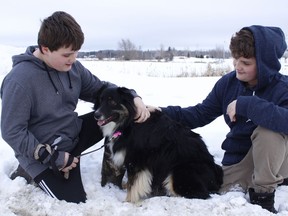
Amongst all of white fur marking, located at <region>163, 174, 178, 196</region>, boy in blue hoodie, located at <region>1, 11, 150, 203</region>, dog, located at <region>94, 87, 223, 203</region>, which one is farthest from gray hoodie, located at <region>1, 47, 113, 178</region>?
white fur marking, located at <region>163, 174, 178, 196</region>

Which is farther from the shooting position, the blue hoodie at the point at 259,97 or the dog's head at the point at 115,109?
the dog's head at the point at 115,109

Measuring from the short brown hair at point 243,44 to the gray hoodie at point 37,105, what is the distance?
1536mm

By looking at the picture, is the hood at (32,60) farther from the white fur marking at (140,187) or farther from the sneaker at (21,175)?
the white fur marking at (140,187)

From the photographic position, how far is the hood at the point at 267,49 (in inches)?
108

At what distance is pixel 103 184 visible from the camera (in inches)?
135

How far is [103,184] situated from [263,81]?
186 cm

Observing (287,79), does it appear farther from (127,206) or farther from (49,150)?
(49,150)

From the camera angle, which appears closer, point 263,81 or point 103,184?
point 263,81

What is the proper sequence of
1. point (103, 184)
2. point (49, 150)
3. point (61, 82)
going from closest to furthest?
point (49, 150), point (61, 82), point (103, 184)

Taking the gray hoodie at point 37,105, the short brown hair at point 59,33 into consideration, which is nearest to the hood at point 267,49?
the short brown hair at point 59,33

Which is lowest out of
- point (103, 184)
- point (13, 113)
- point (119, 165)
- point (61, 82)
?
point (103, 184)

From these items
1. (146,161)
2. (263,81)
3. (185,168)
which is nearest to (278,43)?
(263,81)

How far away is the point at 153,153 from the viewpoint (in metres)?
3.22

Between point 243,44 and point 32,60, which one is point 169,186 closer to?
point 243,44
